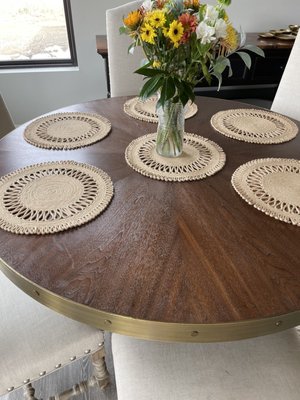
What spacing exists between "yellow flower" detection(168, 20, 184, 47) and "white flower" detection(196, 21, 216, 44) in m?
0.04

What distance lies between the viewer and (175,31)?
69 cm

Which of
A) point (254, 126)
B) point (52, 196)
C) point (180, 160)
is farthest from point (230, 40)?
point (52, 196)

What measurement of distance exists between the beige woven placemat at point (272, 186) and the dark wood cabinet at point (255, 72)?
1324 mm

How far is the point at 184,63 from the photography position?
0.78 meters

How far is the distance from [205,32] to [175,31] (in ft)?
0.21

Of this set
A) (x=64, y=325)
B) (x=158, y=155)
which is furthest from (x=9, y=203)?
(x=158, y=155)

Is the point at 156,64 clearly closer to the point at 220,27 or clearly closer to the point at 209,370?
the point at 220,27

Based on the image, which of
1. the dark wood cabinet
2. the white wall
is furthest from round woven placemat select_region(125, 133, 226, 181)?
the white wall

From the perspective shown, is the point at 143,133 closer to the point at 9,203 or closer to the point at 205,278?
the point at 9,203

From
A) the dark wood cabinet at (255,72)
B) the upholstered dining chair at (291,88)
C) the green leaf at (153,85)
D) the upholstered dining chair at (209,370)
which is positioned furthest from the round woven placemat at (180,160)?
the dark wood cabinet at (255,72)

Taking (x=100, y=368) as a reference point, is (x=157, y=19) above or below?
above

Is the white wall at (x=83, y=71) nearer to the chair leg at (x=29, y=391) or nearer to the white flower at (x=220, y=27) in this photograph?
the white flower at (x=220, y=27)

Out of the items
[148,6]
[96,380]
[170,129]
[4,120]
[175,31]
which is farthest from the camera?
[4,120]

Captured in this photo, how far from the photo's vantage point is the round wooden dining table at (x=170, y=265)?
58 centimetres
